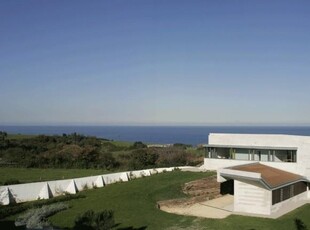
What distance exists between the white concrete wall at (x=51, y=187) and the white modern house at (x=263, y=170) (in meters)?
7.46

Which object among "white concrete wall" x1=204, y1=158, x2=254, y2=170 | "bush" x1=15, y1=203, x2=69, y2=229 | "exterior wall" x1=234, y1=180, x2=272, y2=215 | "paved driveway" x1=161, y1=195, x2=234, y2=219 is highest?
"white concrete wall" x1=204, y1=158, x2=254, y2=170

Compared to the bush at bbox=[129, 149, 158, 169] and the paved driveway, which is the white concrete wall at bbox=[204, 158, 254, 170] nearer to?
the paved driveway

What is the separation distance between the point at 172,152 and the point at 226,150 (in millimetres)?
16204

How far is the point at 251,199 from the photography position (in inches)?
868

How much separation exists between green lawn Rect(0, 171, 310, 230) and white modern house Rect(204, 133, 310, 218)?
1277mm

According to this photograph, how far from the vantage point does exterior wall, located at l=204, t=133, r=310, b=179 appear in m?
26.9

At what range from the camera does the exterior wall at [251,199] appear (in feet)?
70.9

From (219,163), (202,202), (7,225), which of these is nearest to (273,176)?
(202,202)

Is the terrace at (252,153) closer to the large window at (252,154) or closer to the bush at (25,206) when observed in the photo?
the large window at (252,154)

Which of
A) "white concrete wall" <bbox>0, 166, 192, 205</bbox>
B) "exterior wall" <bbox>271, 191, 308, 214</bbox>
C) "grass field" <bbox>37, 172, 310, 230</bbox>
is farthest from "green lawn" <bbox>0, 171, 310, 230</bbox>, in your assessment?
"white concrete wall" <bbox>0, 166, 192, 205</bbox>

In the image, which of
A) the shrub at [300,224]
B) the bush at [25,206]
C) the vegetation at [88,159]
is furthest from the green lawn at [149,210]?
the vegetation at [88,159]

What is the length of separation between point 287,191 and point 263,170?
1.92 metres

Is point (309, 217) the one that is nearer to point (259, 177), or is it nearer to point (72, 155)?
point (259, 177)

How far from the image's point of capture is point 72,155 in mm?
42219
